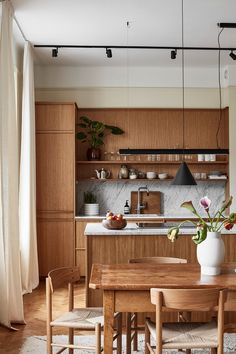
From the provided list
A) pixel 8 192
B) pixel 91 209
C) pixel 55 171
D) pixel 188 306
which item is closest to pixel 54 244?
pixel 91 209

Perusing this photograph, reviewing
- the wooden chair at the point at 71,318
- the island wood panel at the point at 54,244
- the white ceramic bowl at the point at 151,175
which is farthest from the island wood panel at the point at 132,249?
the white ceramic bowl at the point at 151,175

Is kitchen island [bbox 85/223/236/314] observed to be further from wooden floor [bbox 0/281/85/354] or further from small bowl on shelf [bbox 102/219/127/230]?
wooden floor [bbox 0/281/85/354]

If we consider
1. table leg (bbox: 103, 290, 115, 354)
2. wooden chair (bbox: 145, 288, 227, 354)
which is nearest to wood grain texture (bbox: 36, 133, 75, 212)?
table leg (bbox: 103, 290, 115, 354)

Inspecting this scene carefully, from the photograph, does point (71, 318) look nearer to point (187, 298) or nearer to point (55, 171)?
point (187, 298)

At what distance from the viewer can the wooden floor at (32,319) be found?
4.45 m

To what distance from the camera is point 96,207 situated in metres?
7.91

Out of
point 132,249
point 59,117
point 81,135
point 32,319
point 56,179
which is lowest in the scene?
point 32,319

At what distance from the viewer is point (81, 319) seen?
3.50 metres

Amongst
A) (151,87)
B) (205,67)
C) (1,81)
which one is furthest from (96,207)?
(1,81)

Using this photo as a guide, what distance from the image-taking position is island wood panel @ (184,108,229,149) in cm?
819

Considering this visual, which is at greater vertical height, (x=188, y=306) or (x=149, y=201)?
(x=149, y=201)

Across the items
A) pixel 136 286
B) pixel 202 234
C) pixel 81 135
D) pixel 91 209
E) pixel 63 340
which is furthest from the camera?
pixel 81 135

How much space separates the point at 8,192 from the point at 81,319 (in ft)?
6.30

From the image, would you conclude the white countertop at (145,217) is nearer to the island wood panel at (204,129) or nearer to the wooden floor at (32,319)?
the wooden floor at (32,319)
